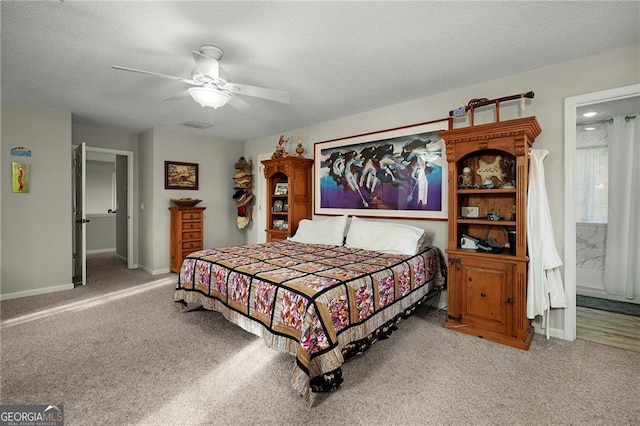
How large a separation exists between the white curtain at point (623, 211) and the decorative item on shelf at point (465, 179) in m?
2.20

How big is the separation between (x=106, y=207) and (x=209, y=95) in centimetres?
714

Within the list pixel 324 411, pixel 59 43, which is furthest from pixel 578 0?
pixel 59 43

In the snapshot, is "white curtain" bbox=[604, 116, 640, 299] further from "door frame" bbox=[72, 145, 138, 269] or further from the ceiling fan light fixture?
"door frame" bbox=[72, 145, 138, 269]

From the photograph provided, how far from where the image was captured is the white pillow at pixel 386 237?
3.17 meters

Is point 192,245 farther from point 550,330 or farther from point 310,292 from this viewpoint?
point 550,330

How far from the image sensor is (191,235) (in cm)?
515

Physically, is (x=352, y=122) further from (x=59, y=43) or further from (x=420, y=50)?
(x=59, y=43)

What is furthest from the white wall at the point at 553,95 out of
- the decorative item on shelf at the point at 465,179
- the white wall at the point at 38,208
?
the white wall at the point at 38,208

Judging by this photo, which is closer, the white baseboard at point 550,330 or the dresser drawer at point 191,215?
the white baseboard at point 550,330

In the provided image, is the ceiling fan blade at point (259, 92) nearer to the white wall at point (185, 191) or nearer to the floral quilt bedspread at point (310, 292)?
the floral quilt bedspread at point (310, 292)

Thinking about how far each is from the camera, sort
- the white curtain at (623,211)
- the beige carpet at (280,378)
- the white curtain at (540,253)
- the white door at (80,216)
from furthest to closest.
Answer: the white door at (80,216), the white curtain at (623,211), the white curtain at (540,253), the beige carpet at (280,378)

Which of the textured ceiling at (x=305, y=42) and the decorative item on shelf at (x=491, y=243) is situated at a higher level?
the textured ceiling at (x=305, y=42)

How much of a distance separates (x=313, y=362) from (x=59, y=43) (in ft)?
10.0

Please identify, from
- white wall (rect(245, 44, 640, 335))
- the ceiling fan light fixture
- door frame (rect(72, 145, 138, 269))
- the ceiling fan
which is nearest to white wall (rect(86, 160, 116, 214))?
door frame (rect(72, 145, 138, 269))
